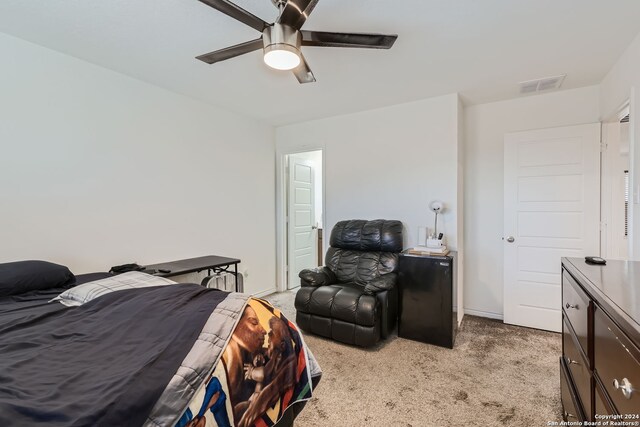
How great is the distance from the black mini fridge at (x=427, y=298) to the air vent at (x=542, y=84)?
6.05ft

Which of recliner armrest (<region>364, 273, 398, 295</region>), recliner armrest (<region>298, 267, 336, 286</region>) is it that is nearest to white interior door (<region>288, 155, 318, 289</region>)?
recliner armrest (<region>298, 267, 336, 286</region>)

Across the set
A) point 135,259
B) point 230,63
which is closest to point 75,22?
point 230,63

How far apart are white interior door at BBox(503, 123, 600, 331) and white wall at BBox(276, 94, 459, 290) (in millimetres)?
687

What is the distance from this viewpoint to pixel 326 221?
156 inches

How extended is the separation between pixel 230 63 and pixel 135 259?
6.62 feet

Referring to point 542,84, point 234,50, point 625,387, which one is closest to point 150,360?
point 625,387

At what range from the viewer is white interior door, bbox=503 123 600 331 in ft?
9.26

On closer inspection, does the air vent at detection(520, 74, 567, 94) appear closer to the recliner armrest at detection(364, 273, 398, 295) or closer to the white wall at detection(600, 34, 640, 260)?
the white wall at detection(600, 34, 640, 260)

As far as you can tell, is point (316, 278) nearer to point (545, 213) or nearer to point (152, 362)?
point (152, 362)

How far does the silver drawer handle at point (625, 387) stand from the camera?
31.0 inches

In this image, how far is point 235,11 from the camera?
1417mm

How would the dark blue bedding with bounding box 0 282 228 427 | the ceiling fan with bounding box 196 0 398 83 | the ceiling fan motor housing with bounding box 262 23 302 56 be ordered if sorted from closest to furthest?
1. the dark blue bedding with bounding box 0 282 228 427
2. the ceiling fan with bounding box 196 0 398 83
3. the ceiling fan motor housing with bounding box 262 23 302 56

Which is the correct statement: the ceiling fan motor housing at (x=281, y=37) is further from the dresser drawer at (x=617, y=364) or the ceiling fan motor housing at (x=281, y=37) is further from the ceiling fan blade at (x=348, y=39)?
the dresser drawer at (x=617, y=364)

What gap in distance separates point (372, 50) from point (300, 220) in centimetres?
290
